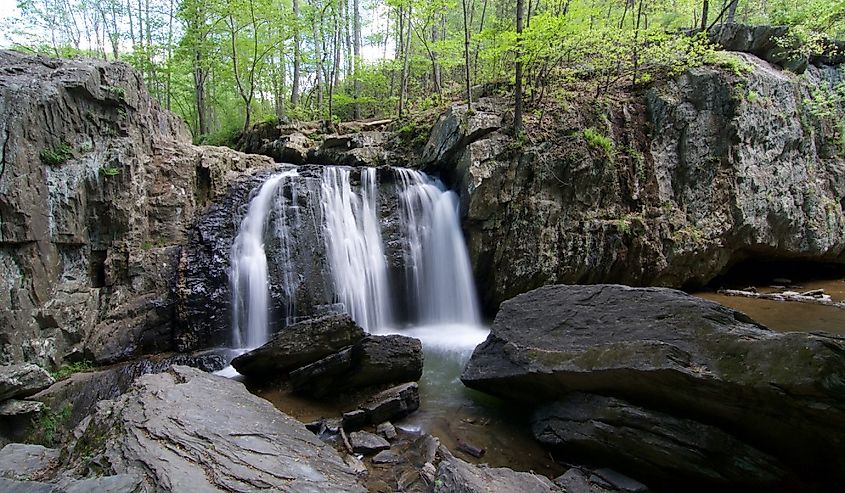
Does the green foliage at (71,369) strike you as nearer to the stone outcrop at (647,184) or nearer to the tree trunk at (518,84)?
the stone outcrop at (647,184)

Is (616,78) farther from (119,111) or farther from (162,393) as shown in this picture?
(162,393)

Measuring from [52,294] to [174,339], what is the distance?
6.47 ft

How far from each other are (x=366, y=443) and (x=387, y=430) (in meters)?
0.42

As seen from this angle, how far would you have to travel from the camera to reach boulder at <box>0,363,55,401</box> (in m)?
4.77

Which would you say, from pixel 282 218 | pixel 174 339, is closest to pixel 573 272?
pixel 282 218

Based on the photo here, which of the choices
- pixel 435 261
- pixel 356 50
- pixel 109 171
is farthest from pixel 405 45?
pixel 109 171

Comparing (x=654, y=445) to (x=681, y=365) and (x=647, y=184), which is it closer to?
(x=681, y=365)

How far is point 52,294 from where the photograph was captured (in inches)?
263

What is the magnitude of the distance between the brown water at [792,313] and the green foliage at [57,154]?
13878 mm

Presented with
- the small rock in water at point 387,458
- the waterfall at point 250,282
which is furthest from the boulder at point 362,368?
the waterfall at point 250,282

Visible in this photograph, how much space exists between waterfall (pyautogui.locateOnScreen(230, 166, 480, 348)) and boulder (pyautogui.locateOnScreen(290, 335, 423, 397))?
2560 millimetres

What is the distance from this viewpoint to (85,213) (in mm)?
7316

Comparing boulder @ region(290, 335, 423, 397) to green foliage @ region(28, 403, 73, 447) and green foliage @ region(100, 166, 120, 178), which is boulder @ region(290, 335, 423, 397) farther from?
green foliage @ region(100, 166, 120, 178)

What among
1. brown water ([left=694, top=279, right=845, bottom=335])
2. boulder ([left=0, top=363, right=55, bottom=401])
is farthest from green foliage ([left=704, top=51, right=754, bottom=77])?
boulder ([left=0, top=363, right=55, bottom=401])
